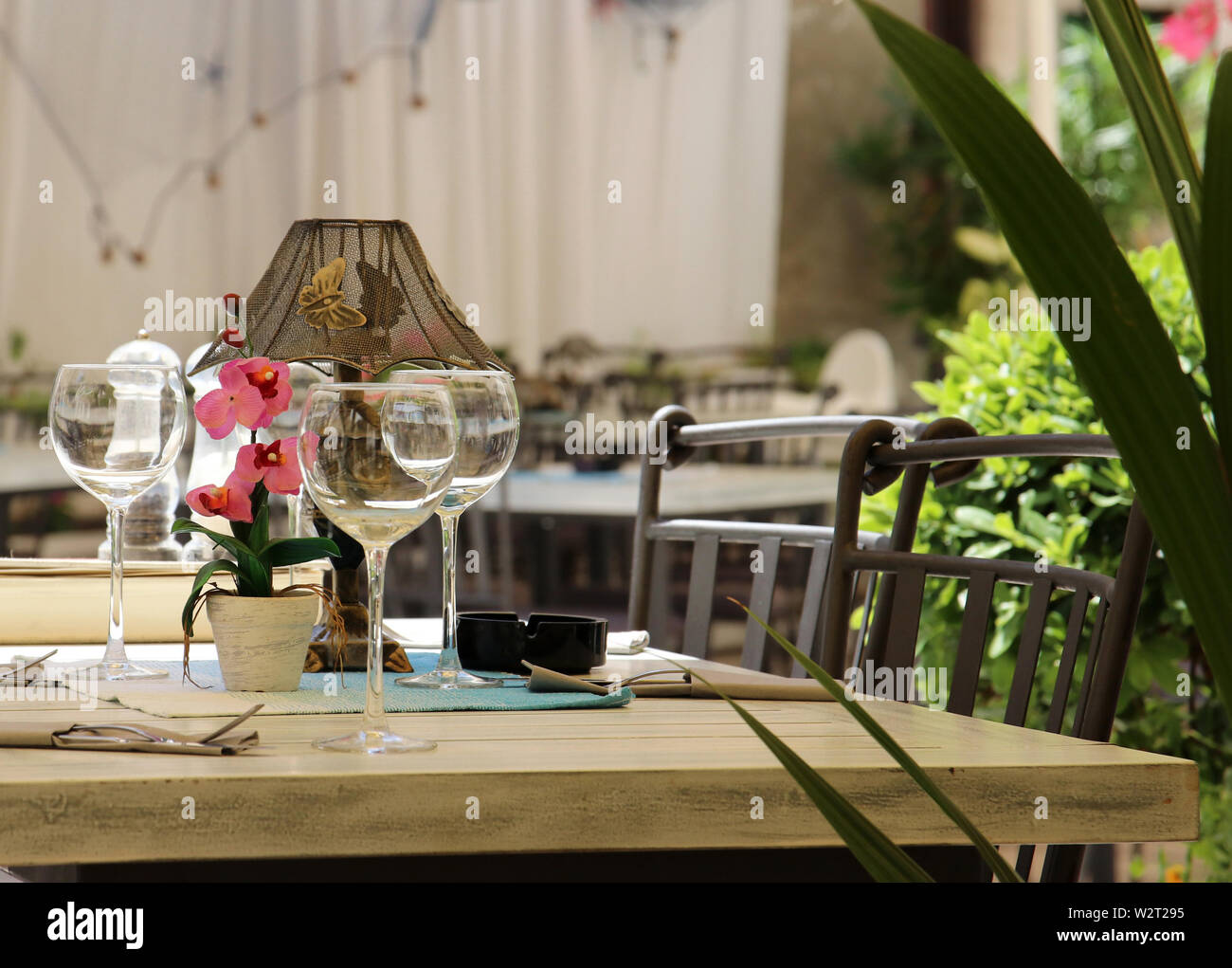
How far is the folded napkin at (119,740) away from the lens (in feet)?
2.33

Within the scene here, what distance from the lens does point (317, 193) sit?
5574mm

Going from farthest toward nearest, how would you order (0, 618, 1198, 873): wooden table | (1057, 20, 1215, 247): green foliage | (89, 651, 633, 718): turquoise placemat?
(1057, 20, 1215, 247): green foliage
(89, 651, 633, 718): turquoise placemat
(0, 618, 1198, 873): wooden table

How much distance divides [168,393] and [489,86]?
16.6 ft

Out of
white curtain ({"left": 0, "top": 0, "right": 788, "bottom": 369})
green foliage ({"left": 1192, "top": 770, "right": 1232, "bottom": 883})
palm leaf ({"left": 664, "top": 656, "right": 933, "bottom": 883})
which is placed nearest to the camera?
palm leaf ({"left": 664, "top": 656, "right": 933, "bottom": 883})

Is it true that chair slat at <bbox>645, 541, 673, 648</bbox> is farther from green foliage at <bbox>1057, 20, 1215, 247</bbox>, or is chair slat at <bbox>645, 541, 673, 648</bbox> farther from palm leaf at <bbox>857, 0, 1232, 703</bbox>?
green foliage at <bbox>1057, 20, 1215, 247</bbox>

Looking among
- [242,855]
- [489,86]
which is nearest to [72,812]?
[242,855]

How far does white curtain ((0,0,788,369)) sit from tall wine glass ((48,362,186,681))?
433cm

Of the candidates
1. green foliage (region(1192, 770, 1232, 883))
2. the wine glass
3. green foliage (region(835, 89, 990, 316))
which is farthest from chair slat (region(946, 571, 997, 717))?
green foliage (region(835, 89, 990, 316))

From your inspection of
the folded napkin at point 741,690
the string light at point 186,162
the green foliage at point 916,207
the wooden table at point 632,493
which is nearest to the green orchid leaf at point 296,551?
the folded napkin at point 741,690

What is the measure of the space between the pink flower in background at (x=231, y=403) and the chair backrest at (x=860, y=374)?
5157 mm

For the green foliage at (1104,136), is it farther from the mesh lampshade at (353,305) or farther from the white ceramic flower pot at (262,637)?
the white ceramic flower pot at (262,637)

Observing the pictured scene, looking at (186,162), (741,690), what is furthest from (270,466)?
(186,162)

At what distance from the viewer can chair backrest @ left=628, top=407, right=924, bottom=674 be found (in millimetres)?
1370
